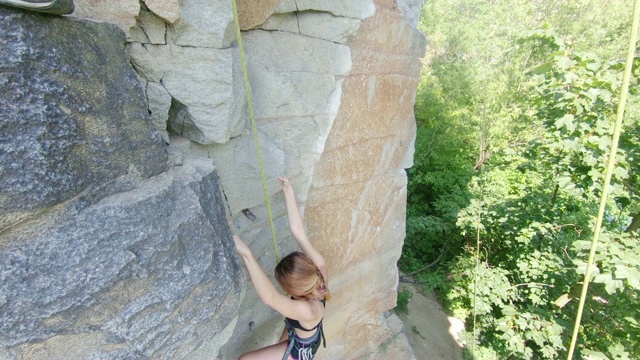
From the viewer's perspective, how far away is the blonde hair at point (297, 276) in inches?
54.9

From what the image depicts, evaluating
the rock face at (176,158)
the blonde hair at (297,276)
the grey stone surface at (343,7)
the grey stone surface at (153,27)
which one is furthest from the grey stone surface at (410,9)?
the blonde hair at (297,276)

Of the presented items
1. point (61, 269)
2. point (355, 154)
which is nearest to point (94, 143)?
point (61, 269)

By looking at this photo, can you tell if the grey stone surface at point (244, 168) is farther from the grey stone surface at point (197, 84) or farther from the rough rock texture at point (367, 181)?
the rough rock texture at point (367, 181)

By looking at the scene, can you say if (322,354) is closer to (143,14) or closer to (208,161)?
(208,161)

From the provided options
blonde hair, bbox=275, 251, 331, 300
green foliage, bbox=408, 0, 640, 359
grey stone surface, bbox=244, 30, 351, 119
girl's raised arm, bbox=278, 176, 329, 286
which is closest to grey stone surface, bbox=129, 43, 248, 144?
grey stone surface, bbox=244, 30, 351, 119

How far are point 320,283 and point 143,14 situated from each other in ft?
3.68

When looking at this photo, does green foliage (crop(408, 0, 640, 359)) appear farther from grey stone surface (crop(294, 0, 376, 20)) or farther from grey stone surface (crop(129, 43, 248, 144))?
grey stone surface (crop(129, 43, 248, 144))

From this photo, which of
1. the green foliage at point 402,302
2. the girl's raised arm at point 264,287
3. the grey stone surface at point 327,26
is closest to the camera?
the girl's raised arm at point 264,287

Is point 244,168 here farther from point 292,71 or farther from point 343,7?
point 343,7

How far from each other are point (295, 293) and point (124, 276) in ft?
2.27

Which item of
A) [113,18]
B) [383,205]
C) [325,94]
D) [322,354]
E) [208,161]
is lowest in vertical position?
[322,354]

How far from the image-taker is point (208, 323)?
1.06 metres

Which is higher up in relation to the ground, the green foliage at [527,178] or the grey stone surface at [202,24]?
the grey stone surface at [202,24]

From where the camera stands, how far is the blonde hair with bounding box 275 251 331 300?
140 cm
